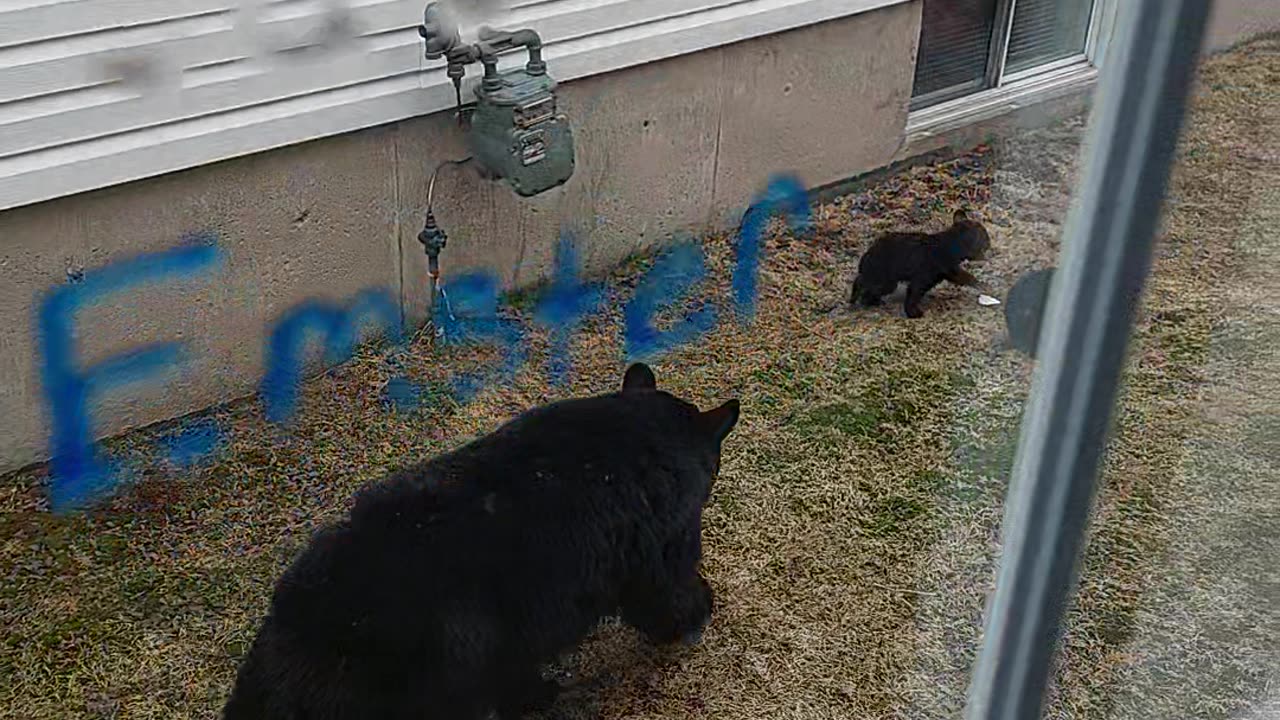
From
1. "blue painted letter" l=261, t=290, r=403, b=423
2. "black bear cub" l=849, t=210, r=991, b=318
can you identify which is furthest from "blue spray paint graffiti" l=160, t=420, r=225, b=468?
"black bear cub" l=849, t=210, r=991, b=318

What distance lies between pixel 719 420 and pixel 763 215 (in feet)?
7.41

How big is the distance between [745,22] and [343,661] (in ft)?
10.0

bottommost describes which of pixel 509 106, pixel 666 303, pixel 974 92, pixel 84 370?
pixel 666 303

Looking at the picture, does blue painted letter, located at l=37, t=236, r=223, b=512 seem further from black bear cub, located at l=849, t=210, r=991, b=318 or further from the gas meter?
black bear cub, located at l=849, t=210, r=991, b=318

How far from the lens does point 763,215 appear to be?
5.15m

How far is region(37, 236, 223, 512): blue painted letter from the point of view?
3.50 m

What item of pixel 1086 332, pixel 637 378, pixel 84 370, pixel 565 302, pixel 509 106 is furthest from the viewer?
pixel 565 302

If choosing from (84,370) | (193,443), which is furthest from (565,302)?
(84,370)

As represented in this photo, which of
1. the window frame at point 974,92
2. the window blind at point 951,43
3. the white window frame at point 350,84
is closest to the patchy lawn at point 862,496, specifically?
the window frame at point 974,92

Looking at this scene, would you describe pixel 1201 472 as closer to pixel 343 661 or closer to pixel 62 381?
pixel 343 661

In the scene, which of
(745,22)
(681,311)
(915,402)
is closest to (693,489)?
(915,402)

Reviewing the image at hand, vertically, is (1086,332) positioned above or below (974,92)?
above

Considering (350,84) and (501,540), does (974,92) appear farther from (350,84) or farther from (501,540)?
(501,540)

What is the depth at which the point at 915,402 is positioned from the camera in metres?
3.93
